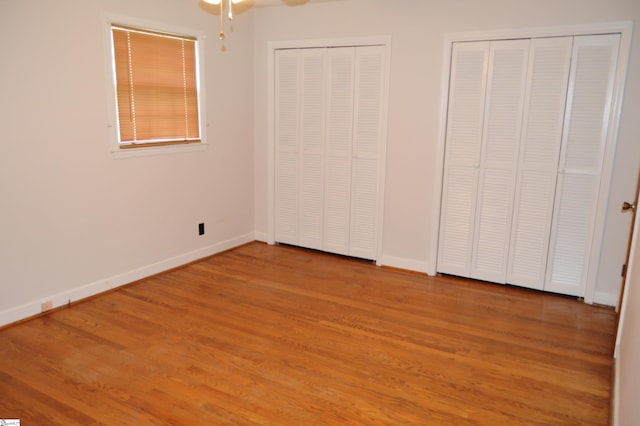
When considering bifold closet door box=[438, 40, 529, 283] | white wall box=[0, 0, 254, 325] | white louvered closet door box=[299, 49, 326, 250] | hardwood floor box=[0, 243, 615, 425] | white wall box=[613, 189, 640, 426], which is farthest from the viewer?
white louvered closet door box=[299, 49, 326, 250]

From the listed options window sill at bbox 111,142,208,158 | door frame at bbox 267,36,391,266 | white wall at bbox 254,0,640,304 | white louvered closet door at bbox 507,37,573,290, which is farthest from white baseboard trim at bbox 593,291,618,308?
window sill at bbox 111,142,208,158

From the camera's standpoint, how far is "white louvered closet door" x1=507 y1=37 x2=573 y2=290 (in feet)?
12.1

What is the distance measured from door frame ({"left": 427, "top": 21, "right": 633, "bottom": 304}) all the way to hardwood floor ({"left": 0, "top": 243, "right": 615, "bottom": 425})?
0.54 metres

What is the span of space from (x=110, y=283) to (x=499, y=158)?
340cm

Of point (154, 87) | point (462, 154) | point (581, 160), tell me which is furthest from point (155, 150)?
point (581, 160)

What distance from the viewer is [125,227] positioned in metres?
3.95

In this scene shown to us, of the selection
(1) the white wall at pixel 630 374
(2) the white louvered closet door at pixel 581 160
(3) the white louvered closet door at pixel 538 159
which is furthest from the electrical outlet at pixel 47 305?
(2) the white louvered closet door at pixel 581 160

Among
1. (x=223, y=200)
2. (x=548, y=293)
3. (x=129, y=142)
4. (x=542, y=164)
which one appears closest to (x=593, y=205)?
(x=542, y=164)

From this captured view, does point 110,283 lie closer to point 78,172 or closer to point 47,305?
point 47,305

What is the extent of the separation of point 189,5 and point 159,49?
54 cm

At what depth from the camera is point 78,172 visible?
11.6ft

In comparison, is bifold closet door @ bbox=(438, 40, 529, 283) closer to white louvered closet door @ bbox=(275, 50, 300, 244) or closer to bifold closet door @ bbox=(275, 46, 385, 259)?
bifold closet door @ bbox=(275, 46, 385, 259)

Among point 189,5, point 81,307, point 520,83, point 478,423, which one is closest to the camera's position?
point 478,423

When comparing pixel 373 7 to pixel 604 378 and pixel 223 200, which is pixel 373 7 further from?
pixel 604 378
